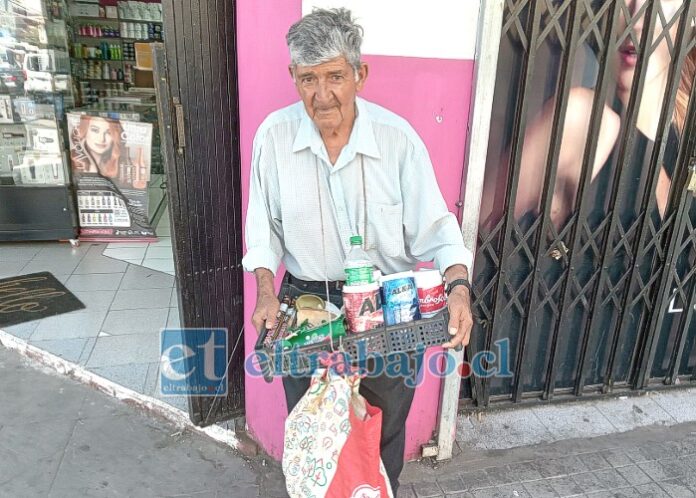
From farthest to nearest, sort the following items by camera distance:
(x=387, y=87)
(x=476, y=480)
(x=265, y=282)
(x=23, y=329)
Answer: (x=23, y=329) < (x=476, y=480) < (x=387, y=87) < (x=265, y=282)

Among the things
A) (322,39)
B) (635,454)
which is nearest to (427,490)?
(635,454)

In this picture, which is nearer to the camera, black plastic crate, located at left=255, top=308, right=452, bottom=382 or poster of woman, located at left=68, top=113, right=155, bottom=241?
black plastic crate, located at left=255, top=308, right=452, bottom=382

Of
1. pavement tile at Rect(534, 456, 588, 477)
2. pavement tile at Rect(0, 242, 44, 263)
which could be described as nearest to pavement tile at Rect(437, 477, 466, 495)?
pavement tile at Rect(534, 456, 588, 477)

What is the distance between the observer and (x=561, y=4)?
7.43 feet

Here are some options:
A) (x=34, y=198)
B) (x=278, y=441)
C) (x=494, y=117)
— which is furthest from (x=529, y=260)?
(x=34, y=198)

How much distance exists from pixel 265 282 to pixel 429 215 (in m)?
0.60

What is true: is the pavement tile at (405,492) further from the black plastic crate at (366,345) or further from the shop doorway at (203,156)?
the black plastic crate at (366,345)

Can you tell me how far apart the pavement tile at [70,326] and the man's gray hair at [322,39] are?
2.89 metres

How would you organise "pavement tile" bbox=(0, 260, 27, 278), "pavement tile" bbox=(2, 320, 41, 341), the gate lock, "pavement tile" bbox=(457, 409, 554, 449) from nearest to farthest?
the gate lock → "pavement tile" bbox=(457, 409, 554, 449) → "pavement tile" bbox=(2, 320, 41, 341) → "pavement tile" bbox=(0, 260, 27, 278)

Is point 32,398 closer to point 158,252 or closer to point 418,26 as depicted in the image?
point 158,252

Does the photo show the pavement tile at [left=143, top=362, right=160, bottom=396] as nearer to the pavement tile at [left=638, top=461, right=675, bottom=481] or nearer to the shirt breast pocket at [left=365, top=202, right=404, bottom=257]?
the shirt breast pocket at [left=365, top=202, right=404, bottom=257]

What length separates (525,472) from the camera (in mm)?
2623

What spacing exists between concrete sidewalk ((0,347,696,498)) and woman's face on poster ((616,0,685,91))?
1.93m

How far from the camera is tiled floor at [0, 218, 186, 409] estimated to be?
330cm
